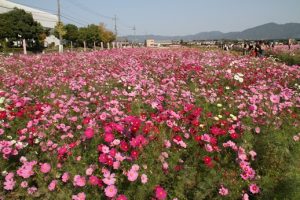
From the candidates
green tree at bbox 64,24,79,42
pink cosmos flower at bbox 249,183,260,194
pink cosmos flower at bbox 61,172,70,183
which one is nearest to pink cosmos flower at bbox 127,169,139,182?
pink cosmos flower at bbox 61,172,70,183

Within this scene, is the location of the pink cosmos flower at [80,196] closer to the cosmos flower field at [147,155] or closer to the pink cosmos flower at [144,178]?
the cosmos flower field at [147,155]

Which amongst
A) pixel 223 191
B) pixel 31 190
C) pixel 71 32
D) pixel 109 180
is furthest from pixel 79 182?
pixel 71 32

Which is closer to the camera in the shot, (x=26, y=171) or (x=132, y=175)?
(x=132, y=175)

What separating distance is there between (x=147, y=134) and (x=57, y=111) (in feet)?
6.16

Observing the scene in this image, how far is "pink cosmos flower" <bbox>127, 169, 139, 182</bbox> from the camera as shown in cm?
359

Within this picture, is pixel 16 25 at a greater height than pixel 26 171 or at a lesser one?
greater

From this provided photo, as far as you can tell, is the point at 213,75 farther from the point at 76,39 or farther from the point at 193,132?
the point at 76,39

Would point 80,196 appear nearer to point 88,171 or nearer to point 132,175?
point 88,171

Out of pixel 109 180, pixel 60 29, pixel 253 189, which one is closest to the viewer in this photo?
pixel 109 180

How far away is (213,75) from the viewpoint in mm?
10297

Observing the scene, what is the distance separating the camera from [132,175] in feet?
11.9

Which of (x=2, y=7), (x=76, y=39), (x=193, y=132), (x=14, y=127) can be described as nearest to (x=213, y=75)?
(x=193, y=132)

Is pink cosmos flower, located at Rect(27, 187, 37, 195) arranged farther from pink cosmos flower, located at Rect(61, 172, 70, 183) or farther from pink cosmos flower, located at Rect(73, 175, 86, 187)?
pink cosmos flower, located at Rect(73, 175, 86, 187)

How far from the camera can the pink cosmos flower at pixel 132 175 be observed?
11.8 ft
